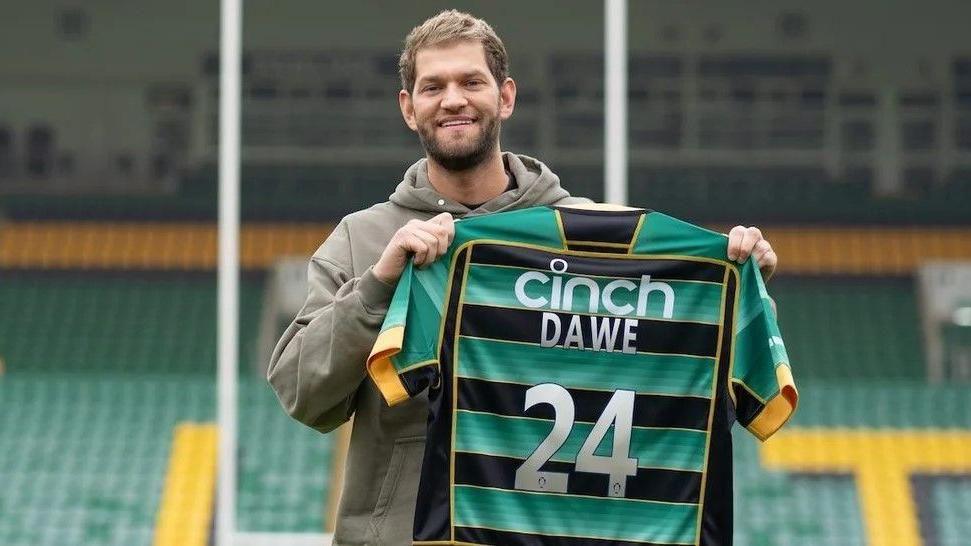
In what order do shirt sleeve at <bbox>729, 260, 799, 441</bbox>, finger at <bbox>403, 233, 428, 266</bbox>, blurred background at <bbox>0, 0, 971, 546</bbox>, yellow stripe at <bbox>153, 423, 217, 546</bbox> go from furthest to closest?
1. blurred background at <bbox>0, 0, 971, 546</bbox>
2. yellow stripe at <bbox>153, 423, 217, 546</bbox>
3. shirt sleeve at <bbox>729, 260, 799, 441</bbox>
4. finger at <bbox>403, 233, 428, 266</bbox>

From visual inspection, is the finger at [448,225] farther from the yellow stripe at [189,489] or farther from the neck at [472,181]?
the yellow stripe at [189,489]

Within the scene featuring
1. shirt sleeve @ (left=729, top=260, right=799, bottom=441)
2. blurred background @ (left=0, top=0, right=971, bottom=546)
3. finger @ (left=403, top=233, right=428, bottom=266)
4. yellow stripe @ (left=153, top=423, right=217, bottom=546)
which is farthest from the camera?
blurred background @ (left=0, top=0, right=971, bottom=546)

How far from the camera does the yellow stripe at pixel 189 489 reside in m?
8.07

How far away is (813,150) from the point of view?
12.2 m

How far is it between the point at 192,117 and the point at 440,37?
1083 centimetres

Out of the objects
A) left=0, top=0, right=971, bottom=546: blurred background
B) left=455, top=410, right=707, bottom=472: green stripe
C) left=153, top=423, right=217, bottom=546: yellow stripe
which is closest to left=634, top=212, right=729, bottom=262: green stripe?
left=455, top=410, right=707, bottom=472: green stripe

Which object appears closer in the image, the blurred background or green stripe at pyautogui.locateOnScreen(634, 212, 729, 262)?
green stripe at pyautogui.locateOnScreen(634, 212, 729, 262)

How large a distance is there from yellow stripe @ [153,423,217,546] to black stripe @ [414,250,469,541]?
6.33 metres

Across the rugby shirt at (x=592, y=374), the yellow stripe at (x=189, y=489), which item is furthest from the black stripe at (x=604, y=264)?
the yellow stripe at (x=189, y=489)

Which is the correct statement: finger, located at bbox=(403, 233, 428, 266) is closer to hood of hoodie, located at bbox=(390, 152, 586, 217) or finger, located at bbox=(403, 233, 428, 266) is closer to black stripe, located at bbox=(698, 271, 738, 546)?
hood of hoodie, located at bbox=(390, 152, 586, 217)

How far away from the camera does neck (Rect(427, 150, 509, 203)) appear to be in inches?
74.6

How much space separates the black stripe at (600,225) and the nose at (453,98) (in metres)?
0.19

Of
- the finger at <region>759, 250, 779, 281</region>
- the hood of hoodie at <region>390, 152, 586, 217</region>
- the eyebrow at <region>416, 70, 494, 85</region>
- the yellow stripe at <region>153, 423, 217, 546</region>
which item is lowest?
the yellow stripe at <region>153, 423, 217, 546</region>

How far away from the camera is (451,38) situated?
184cm
